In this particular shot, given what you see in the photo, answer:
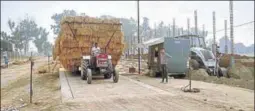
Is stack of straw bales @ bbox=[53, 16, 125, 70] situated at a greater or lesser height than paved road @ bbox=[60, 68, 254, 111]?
greater

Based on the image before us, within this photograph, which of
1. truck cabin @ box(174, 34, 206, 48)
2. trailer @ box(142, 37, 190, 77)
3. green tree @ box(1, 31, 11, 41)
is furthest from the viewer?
green tree @ box(1, 31, 11, 41)

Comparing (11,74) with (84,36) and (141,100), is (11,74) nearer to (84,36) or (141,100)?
(84,36)

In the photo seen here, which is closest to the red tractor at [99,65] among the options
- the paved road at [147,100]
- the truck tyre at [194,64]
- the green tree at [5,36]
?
the paved road at [147,100]

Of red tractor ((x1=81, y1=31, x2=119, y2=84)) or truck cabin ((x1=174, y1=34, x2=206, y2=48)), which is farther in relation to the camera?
truck cabin ((x1=174, y1=34, x2=206, y2=48))

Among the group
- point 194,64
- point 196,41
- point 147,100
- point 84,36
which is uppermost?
point 84,36

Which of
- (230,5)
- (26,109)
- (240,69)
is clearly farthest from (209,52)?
(26,109)

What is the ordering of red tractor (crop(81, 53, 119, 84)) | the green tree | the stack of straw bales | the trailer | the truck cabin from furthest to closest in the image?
the green tree
the truck cabin
the trailer
the stack of straw bales
red tractor (crop(81, 53, 119, 84))

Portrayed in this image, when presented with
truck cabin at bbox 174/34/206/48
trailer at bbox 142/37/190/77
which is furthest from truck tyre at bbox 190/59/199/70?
truck cabin at bbox 174/34/206/48

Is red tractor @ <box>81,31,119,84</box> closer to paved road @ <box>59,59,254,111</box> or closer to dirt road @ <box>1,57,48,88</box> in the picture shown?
paved road @ <box>59,59,254,111</box>

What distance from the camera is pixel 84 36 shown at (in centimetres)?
2028

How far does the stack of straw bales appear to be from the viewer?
19.9m

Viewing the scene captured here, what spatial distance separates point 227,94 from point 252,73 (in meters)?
11.2

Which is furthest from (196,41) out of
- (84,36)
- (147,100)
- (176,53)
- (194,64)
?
(147,100)

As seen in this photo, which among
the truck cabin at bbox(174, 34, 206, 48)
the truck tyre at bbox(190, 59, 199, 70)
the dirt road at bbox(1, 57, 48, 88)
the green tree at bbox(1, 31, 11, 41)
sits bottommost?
the dirt road at bbox(1, 57, 48, 88)
